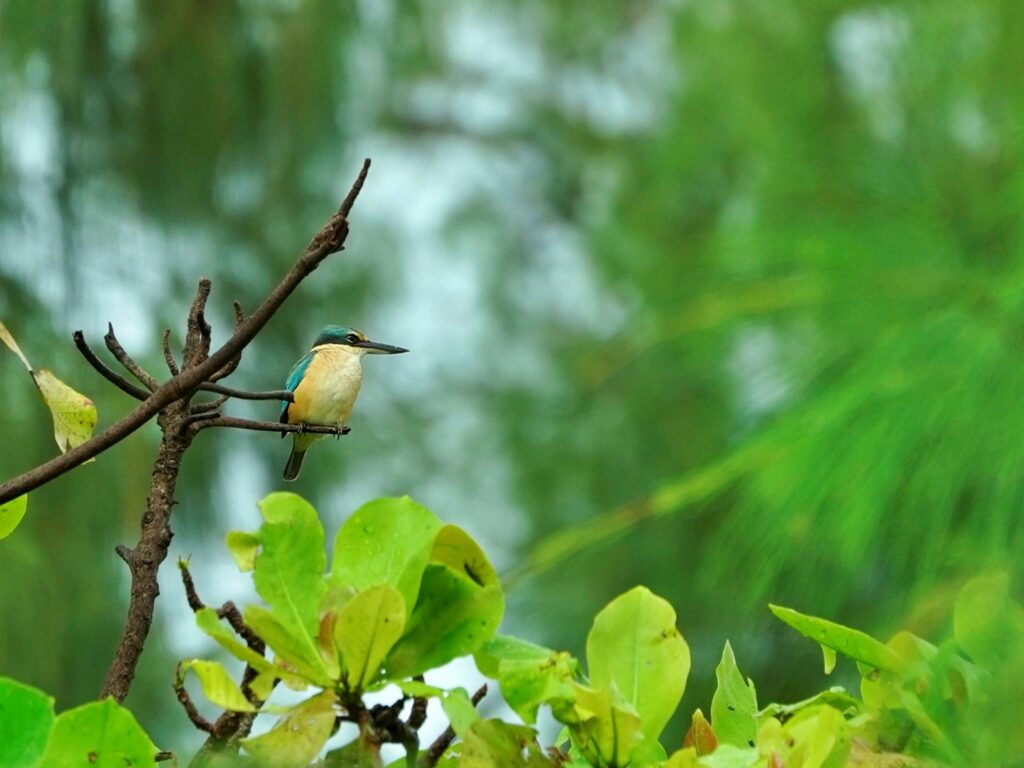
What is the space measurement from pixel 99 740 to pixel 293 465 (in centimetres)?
99

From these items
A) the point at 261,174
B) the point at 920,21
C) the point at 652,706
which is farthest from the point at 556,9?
the point at 652,706

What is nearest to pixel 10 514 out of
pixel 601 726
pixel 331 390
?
pixel 601 726

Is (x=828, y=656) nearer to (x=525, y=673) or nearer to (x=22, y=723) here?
(x=525, y=673)

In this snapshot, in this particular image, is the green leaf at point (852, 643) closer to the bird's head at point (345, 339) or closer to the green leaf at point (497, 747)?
the green leaf at point (497, 747)

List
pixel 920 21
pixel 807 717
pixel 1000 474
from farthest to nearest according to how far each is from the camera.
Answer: pixel 920 21 < pixel 1000 474 < pixel 807 717

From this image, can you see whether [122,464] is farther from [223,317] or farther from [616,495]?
[616,495]

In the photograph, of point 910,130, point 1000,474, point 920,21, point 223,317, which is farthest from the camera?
point 223,317

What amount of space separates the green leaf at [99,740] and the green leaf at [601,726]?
0.48 ft

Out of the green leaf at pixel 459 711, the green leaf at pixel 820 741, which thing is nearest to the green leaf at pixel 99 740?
the green leaf at pixel 459 711

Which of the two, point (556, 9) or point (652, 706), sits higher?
point (556, 9)

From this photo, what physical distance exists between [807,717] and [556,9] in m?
2.79

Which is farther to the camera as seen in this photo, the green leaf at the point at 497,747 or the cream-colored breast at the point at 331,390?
the cream-colored breast at the point at 331,390

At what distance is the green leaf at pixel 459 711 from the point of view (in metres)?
0.49

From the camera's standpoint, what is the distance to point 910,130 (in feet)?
7.20
